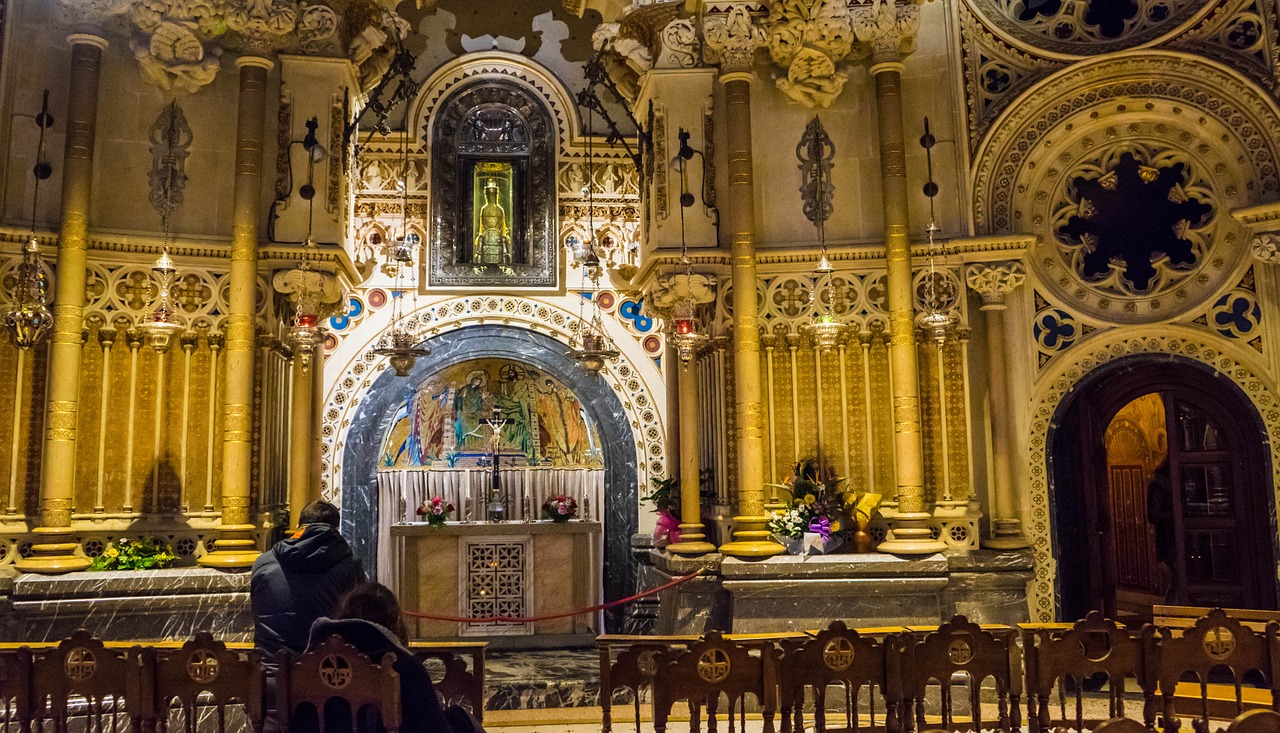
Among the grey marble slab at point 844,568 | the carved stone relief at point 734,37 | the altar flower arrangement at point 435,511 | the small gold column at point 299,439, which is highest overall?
the carved stone relief at point 734,37

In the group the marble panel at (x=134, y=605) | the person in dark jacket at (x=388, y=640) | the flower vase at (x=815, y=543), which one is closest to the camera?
the person in dark jacket at (x=388, y=640)

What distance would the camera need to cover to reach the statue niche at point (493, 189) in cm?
1390

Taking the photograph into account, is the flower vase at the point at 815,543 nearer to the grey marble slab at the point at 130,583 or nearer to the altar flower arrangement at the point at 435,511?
the grey marble slab at the point at 130,583

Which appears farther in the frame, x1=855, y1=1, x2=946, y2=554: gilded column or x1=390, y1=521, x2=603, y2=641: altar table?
x1=390, y1=521, x2=603, y2=641: altar table

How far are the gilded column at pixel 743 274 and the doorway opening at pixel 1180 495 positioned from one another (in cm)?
277

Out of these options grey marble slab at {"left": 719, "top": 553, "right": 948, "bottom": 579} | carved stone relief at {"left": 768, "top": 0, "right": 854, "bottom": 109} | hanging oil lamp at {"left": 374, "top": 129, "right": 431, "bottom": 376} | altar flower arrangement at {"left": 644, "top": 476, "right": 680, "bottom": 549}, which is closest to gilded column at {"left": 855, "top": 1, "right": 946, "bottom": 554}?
grey marble slab at {"left": 719, "top": 553, "right": 948, "bottom": 579}

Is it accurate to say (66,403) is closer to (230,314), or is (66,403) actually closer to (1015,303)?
(230,314)

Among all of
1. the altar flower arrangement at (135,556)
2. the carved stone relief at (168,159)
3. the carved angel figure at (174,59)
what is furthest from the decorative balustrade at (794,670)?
the carved angel figure at (174,59)

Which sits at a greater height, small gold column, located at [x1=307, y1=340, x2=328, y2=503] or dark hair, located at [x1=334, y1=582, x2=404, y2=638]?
small gold column, located at [x1=307, y1=340, x2=328, y2=503]

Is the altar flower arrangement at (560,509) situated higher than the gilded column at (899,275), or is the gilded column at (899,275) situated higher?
the gilded column at (899,275)

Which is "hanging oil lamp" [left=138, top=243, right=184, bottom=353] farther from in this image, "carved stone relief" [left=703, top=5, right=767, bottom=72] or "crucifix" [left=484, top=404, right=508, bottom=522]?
"crucifix" [left=484, top=404, right=508, bottom=522]

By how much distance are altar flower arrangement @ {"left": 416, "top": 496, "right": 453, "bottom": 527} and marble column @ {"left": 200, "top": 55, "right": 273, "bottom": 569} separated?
12.4 feet

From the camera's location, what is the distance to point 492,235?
1401 cm

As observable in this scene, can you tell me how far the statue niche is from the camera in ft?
45.6
